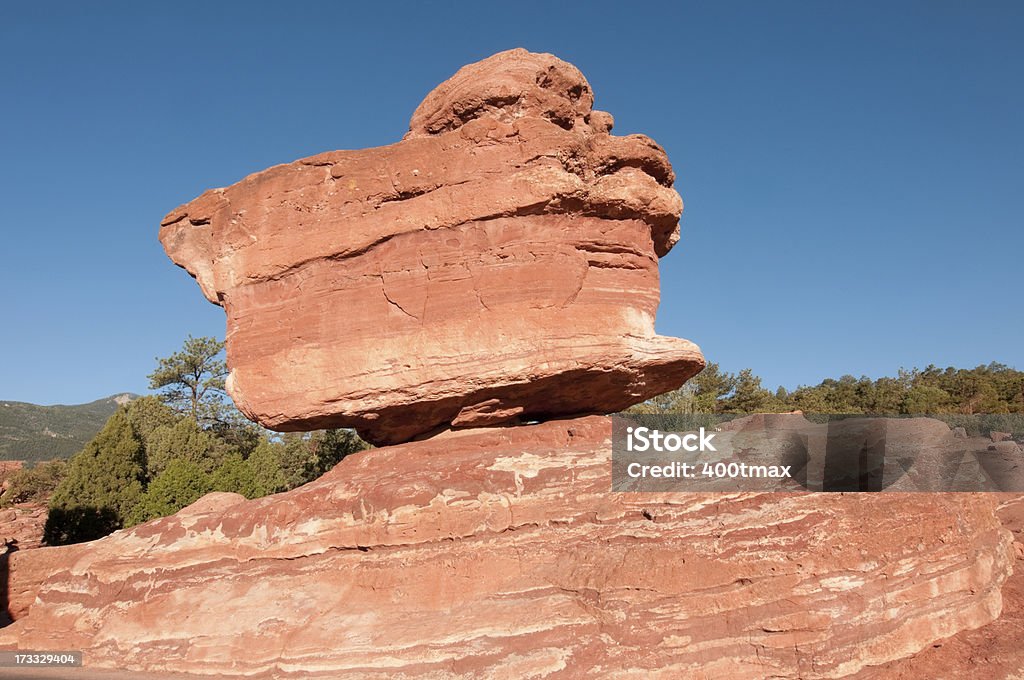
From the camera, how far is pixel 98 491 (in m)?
26.9

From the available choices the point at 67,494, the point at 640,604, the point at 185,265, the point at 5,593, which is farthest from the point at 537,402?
the point at 67,494

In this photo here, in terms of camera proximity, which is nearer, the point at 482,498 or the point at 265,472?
the point at 482,498

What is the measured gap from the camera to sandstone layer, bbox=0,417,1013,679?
8219 millimetres

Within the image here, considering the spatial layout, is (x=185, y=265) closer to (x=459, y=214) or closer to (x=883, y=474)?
(x=459, y=214)

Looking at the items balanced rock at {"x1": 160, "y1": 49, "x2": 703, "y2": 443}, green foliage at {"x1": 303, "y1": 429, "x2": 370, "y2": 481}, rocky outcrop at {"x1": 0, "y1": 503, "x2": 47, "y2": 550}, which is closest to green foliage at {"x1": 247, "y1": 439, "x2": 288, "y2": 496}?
green foliage at {"x1": 303, "y1": 429, "x2": 370, "y2": 481}

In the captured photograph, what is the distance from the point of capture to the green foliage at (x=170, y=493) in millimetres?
25375

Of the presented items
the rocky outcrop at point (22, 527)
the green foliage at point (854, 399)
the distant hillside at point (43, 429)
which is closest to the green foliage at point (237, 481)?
the rocky outcrop at point (22, 527)

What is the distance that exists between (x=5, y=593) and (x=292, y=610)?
10.1 meters

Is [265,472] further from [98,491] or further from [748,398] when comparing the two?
[748,398]

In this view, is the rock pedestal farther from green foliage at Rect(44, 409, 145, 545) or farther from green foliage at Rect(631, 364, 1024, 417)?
green foliage at Rect(631, 364, 1024, 417)

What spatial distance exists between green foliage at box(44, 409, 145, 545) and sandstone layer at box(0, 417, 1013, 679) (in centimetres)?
1696

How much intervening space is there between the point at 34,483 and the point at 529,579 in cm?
4934

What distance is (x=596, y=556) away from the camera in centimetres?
891

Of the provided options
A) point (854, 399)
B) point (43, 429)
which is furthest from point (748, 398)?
point (43, 429)
